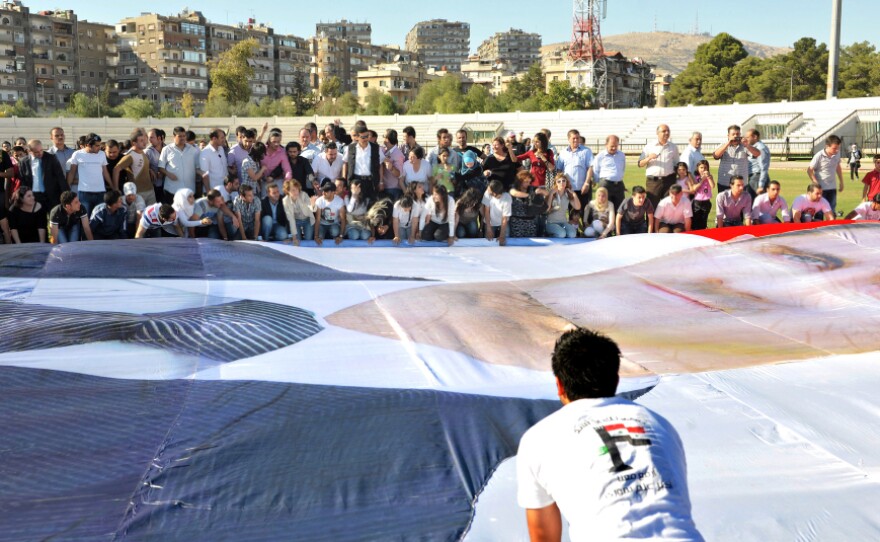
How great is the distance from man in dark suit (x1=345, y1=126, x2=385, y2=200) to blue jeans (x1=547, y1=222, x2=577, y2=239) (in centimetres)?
192


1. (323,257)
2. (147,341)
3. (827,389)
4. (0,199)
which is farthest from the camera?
(0,199)

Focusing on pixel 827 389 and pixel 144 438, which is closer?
pixel 144 438

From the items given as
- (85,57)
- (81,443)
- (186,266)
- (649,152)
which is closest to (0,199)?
(186,266)

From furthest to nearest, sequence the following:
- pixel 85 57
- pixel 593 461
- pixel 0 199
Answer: pixel 85 57, pixel 0 199, pixel 593 461

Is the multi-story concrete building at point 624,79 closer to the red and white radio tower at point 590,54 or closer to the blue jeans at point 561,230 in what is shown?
the red and white radio tower at point 590,54

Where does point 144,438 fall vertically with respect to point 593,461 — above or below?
below

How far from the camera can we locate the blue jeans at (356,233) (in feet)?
27.9

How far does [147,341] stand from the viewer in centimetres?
420

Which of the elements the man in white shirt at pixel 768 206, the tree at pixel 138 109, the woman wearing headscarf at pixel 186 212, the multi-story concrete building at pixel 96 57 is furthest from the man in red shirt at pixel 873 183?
the multi-story concrete building at pixel 96 57

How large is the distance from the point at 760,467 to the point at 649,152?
21.9ft

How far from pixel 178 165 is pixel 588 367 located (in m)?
7.52

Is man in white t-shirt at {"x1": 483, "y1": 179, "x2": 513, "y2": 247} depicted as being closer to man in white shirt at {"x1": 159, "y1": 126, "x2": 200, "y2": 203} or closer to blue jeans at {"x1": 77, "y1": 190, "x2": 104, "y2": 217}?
man in white shirt at {"x1": 159, "y1": 126, "x2": 200, "y2": 203}

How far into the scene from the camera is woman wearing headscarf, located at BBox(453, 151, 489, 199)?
941 cm

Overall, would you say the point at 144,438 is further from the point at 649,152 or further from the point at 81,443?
the point at 649,152
